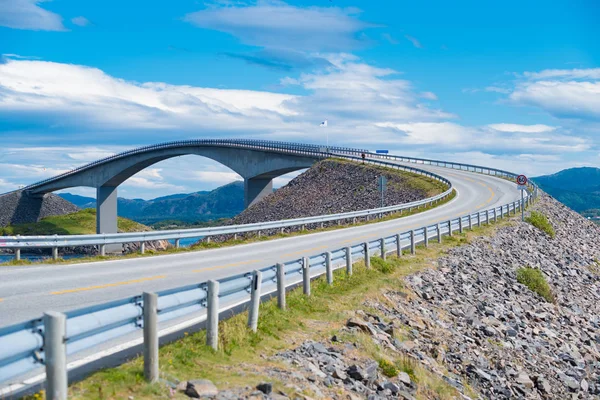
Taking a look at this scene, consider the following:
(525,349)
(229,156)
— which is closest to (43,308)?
(525,349)

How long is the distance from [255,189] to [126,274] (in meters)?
61.5

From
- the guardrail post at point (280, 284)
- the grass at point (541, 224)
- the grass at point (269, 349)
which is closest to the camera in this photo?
the grass at point (269, 349)

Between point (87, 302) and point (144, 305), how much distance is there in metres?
4.96

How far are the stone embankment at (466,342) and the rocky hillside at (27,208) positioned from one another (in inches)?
3468

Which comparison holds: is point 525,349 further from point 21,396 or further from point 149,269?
point 21,396

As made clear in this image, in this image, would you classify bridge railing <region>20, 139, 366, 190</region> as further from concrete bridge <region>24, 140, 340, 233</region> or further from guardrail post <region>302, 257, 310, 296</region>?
guardrail post <region>302, 257, 310, 296</region>

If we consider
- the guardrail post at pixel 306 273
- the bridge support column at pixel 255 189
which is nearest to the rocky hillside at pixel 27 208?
the bridge support column at pixel 255 189

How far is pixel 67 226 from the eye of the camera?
316 ft

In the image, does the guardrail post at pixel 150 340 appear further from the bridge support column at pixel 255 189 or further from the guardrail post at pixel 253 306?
the bridge support column at pixel 255 189

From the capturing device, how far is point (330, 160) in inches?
2753

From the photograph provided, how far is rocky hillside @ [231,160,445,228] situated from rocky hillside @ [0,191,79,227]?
5239 cm

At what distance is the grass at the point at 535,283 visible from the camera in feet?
75.7

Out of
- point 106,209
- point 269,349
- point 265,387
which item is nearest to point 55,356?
point 265,387

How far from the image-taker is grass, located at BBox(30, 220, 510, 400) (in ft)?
22.3
